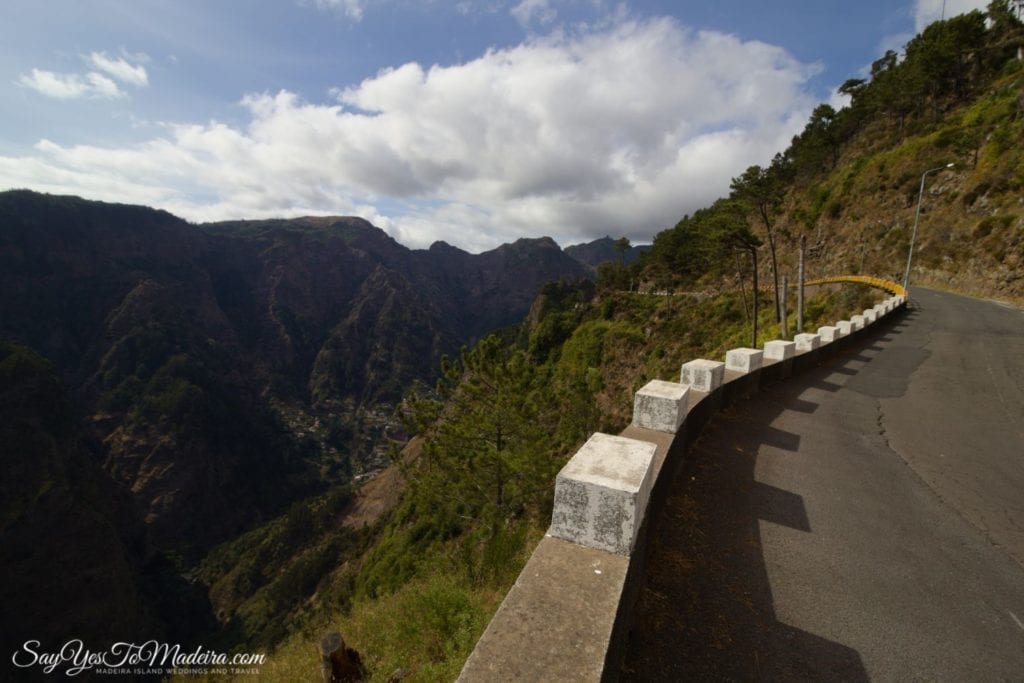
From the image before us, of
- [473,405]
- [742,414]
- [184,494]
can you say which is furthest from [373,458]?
[742,414]

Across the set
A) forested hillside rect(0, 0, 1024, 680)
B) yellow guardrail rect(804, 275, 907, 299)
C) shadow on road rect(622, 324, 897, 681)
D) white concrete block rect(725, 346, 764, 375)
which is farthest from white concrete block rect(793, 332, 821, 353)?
yellow guardrail rect(804, 275, 907, 299)

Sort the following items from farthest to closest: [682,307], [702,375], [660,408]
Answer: [682,307], [702,375], [660,408]

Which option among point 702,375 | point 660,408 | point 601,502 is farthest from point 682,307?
point 601,502

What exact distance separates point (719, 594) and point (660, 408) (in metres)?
1.74

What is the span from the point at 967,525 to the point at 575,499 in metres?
4.76

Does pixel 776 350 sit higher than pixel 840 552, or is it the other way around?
pixel 776 350

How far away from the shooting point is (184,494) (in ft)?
444

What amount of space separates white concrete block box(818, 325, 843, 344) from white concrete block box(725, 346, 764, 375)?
18.6 ft

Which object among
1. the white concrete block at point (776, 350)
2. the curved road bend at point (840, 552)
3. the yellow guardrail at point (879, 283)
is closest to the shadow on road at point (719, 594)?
Result: the curved road bend at point (840, 552)

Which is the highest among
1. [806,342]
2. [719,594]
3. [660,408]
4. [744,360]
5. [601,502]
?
[601,502]

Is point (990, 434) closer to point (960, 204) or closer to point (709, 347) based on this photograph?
point (709, 347)

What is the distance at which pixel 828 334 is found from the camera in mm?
13328

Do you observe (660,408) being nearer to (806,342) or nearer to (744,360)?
(744,360)

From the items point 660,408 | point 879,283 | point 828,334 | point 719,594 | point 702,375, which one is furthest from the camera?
point 879,283
